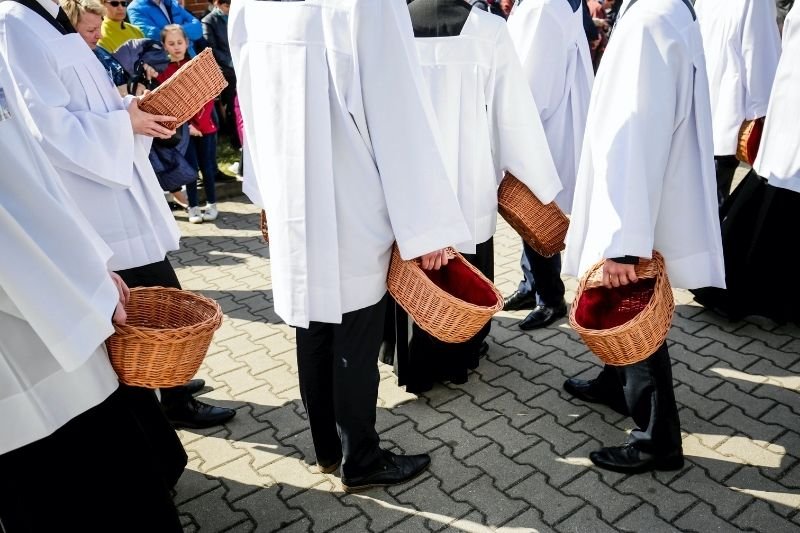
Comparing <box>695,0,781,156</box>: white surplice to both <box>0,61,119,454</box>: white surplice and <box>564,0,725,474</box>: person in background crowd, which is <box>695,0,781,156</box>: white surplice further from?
<box>0,61,119,454</box>: white surplice

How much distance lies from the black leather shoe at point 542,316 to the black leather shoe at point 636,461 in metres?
1.39

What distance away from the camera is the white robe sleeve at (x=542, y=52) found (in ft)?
13.2

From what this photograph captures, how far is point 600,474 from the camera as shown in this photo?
3117 mm

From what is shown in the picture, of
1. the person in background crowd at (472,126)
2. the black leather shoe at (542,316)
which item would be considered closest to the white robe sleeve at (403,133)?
the person in background crowd at (472,126)

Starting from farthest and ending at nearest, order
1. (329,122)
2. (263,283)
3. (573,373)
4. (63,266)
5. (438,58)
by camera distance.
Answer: (263,283)
(573,373)
(438,58)
(329,122)
(63,266)

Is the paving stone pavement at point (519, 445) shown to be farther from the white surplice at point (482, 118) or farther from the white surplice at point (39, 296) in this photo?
the white surplice at point (39, 296)

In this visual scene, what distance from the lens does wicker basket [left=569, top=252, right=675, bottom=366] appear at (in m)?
2.60

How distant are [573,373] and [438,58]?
1.84m

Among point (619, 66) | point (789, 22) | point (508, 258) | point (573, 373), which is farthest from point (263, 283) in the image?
point (789, 22)

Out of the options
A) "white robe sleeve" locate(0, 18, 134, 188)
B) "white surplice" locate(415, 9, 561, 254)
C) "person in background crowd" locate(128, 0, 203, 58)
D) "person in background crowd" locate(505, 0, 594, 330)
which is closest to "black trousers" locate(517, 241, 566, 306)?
"person in background crowd" locate(505, 0, 594, 330)

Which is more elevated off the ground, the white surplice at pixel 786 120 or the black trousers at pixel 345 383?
the white surplice at pixel 786 120

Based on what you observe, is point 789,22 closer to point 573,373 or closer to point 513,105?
point 513,105

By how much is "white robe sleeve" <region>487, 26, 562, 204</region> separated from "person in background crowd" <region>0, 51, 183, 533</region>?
83.2 inches

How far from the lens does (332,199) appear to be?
2.61 m
